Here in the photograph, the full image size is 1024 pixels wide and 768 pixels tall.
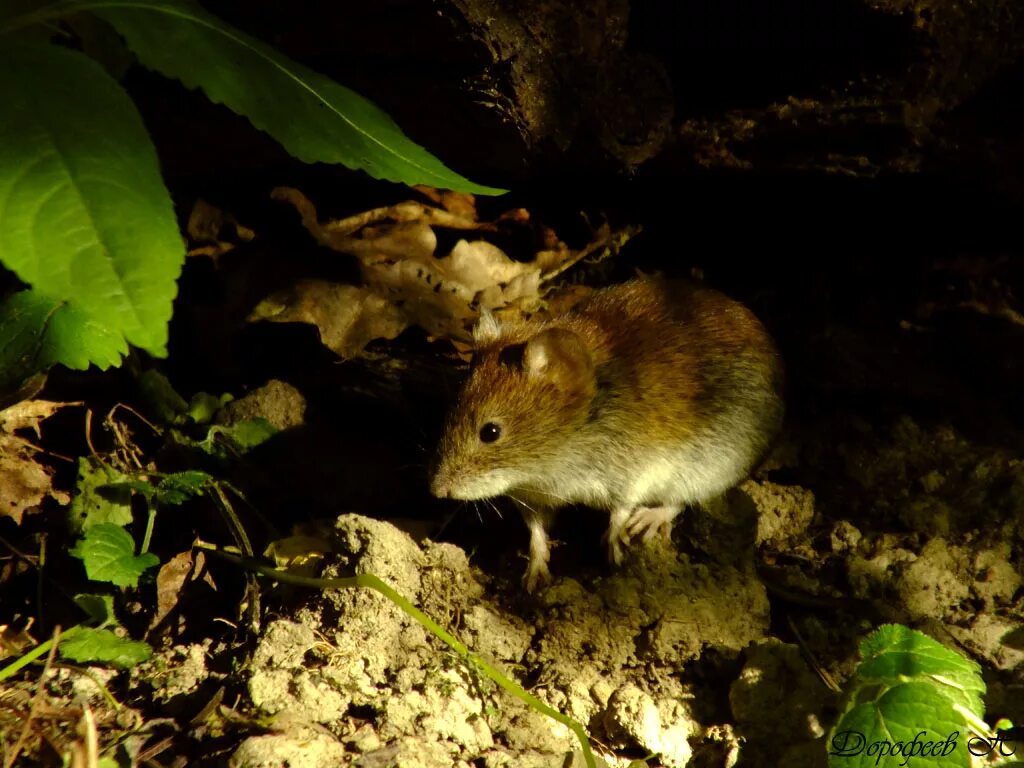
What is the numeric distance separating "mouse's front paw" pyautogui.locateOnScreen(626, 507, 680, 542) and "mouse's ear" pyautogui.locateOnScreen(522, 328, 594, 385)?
0.66 meters

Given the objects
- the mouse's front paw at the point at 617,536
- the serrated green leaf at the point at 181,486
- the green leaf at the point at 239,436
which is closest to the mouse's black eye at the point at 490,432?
the mouse's front paw at the point at 617,536

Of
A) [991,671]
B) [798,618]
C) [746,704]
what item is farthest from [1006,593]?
[746,704]

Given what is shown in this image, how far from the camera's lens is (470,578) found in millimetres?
3406

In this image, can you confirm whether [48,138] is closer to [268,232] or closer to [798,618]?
[268,232]

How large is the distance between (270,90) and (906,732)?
8.07ft

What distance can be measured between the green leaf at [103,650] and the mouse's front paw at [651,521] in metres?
1.96

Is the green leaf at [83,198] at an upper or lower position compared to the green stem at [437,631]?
upper

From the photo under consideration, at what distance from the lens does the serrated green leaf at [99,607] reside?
10.5 ft

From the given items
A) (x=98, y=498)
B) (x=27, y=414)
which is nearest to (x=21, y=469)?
(x=27, y=414)

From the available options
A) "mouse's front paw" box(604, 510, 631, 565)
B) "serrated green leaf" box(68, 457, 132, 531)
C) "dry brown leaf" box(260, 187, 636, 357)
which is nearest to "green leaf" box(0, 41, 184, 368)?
"serrated green leaf" box(68, 457, 132, 531)

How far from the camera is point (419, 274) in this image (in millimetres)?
4340

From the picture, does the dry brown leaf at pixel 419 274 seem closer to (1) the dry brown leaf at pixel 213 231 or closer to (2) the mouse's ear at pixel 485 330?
(1) the dry brown leaf at pixel 213 231

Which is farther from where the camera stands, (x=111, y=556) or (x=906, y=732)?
(x=111, y=556)

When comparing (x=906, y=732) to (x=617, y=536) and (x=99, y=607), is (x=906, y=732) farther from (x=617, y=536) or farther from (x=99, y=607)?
(x=99, y=607)
